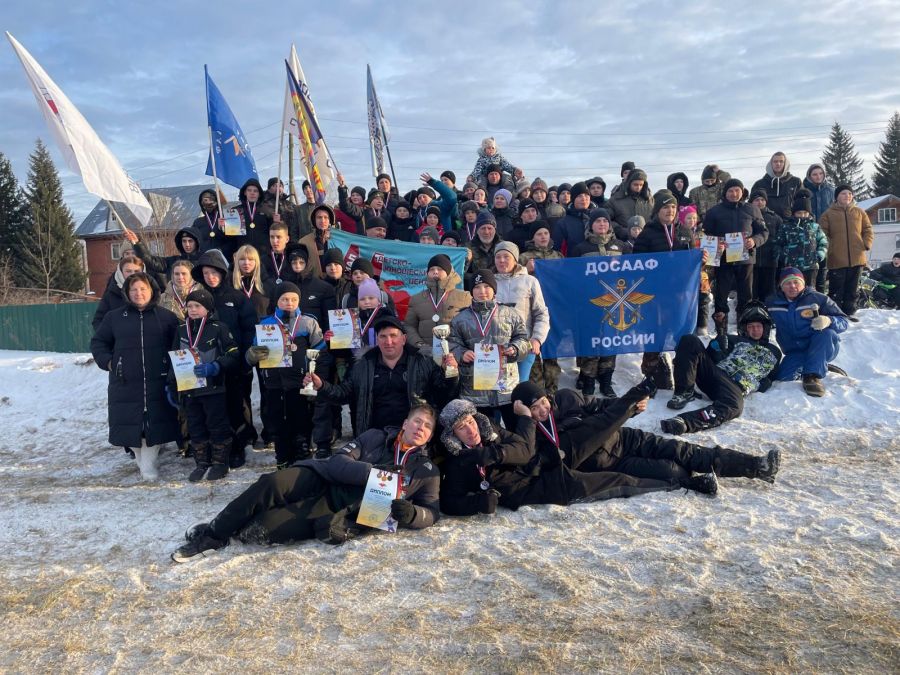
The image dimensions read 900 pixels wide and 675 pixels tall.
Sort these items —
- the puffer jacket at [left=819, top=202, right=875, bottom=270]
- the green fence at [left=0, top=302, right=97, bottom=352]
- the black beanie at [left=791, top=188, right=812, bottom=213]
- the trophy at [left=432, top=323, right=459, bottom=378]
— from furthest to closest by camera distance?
the green fence at [left=0, top=302, right=97, bottom=352] → the puffer jacket at [left=819, top=202, right=875, bottom=270] → the black beanie at [left=791, top=188, right=812, bottom=213] → the trophy at [left=432, top=323, right=459, bottom=378]

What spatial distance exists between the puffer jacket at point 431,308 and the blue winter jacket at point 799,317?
3939 mm

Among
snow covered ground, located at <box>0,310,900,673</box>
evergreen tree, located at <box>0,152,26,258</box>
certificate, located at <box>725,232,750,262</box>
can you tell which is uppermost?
→ evergreen tree, located at <box>0,152,26,258</box>

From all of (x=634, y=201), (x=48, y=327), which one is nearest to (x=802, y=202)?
(x=634, y=201)

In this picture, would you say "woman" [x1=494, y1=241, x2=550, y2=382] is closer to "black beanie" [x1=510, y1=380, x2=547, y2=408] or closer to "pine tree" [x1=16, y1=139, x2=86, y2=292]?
"black beanie" [x1=510, y1=380, x2=547, y2=408]

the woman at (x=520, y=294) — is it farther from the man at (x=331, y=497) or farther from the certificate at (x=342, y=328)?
the man at (x=331, y=497)

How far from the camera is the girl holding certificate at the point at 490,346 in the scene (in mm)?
5918

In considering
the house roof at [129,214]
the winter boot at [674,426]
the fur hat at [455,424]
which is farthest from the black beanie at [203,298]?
the house roof at [129,214]

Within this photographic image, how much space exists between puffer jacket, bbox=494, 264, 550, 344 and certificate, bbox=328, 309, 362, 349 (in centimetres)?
151

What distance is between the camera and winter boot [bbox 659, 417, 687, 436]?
679cm

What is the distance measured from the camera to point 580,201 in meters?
8.91

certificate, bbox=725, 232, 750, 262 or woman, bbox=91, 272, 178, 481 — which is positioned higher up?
certificate, bbox=725, 232, 750, 262

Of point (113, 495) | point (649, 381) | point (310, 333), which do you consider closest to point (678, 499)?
point (649, 381)

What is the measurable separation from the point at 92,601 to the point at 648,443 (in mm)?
4296

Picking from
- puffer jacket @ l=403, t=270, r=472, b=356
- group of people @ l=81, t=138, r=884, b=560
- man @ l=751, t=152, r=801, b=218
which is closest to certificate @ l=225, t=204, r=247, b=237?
group of people @ l=81, t=138, r=884, b=560
